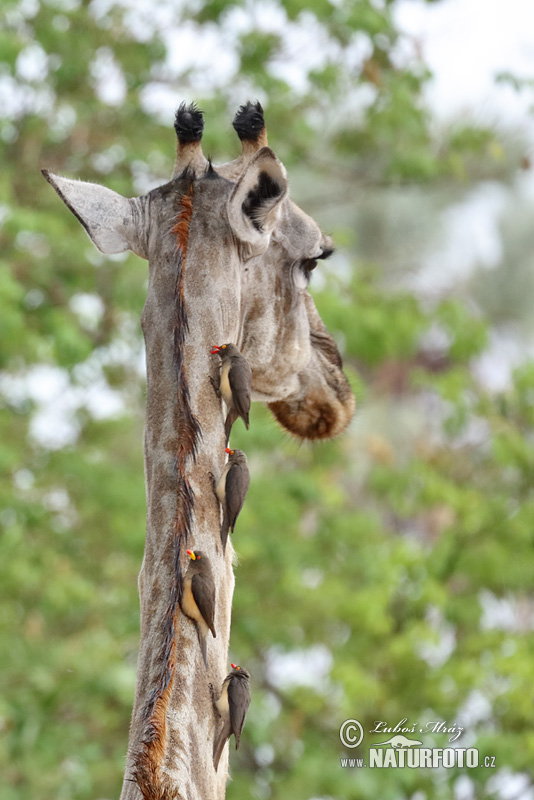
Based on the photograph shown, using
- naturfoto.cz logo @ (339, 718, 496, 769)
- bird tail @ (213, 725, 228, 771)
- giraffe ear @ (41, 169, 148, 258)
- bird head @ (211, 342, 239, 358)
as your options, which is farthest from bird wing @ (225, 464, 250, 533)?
naturfoto.cz logo @ (339, 718, 496, 769)

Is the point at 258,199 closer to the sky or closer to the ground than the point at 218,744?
closer to the sky

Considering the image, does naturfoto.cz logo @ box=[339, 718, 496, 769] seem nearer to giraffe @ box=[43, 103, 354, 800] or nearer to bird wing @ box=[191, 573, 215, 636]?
giraffe @ box=[43, 103, 354, 800]

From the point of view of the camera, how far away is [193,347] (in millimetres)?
2428

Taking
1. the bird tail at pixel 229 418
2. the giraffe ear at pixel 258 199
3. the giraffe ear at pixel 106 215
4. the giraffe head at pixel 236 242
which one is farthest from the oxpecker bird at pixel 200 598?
the giraffe ear at pixel 106 215

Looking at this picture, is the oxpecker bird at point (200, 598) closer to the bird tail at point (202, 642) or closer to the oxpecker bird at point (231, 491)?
the bird tail at point (202, 642)

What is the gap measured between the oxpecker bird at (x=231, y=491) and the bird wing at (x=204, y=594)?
0.66 ft

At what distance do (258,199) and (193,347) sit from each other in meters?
0.38

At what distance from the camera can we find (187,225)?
8.43 ft

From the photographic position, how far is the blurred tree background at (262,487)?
28.9 ft

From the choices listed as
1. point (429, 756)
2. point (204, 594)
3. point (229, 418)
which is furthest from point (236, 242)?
point (429, 756)

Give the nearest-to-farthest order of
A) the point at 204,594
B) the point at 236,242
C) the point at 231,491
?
the point at 204,594 → the point at 231,491 → the point at 236,242

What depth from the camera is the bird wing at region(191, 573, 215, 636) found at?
2.15 metres

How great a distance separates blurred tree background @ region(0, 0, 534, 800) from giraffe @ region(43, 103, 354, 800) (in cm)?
528

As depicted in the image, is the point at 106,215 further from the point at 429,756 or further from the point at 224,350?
the point at 429,756
